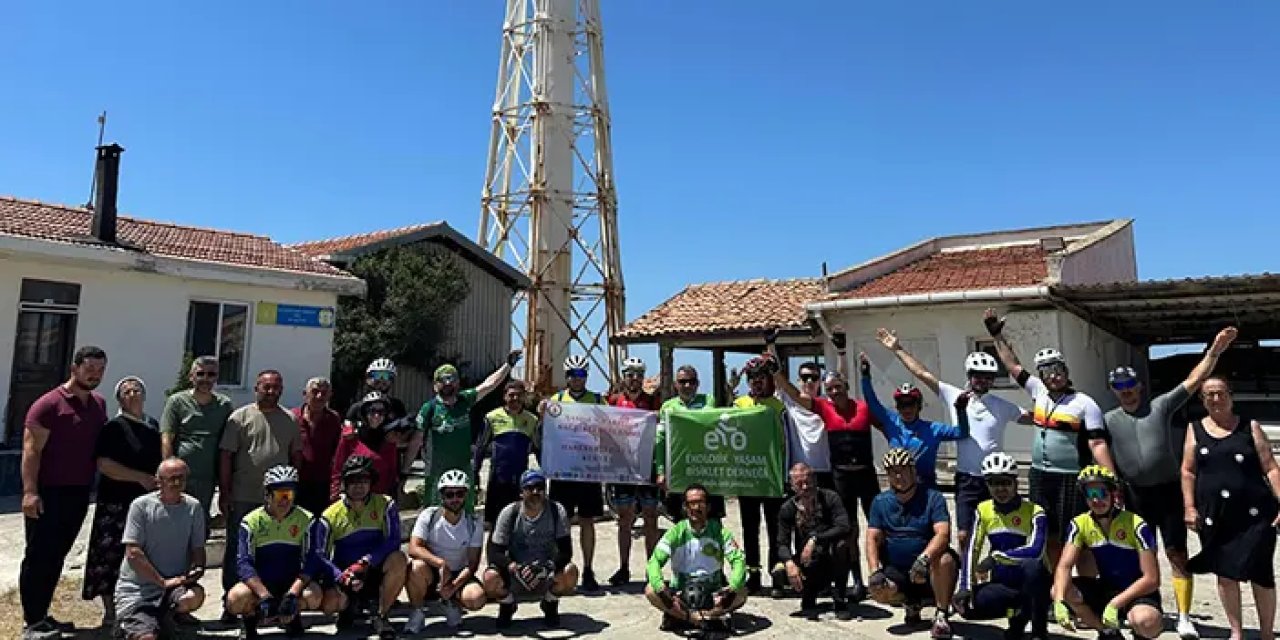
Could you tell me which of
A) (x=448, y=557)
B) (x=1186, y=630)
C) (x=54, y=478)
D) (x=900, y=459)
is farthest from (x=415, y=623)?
Answer: (x=1186, y=630)

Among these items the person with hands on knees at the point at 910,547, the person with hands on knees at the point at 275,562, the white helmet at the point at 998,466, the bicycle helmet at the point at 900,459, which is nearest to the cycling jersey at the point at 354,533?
the person with hands on knees at the point at 275,562

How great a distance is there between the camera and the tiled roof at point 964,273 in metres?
12.6

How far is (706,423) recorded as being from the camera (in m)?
6.83

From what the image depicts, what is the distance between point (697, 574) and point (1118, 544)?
266cm

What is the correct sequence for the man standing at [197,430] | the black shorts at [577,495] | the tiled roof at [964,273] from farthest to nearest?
the tiled roof at [964,273] → the black shorts at [577,495] → the man standing at [197,430]

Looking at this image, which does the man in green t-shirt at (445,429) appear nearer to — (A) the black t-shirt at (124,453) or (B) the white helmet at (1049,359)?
(A) the black t-shirt at (124,453)

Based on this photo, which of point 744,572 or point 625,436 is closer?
point 744,572

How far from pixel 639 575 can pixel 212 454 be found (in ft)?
12.1

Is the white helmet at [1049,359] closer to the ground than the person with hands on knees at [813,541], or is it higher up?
higher up

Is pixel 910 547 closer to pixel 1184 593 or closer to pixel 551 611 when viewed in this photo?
pixel 1184 593

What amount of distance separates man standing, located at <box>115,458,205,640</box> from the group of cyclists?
293 mm

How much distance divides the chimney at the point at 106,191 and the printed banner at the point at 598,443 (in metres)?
8.32

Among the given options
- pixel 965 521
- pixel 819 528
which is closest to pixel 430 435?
pixel 819 528

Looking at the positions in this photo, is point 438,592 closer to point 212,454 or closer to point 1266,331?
point 212,454
